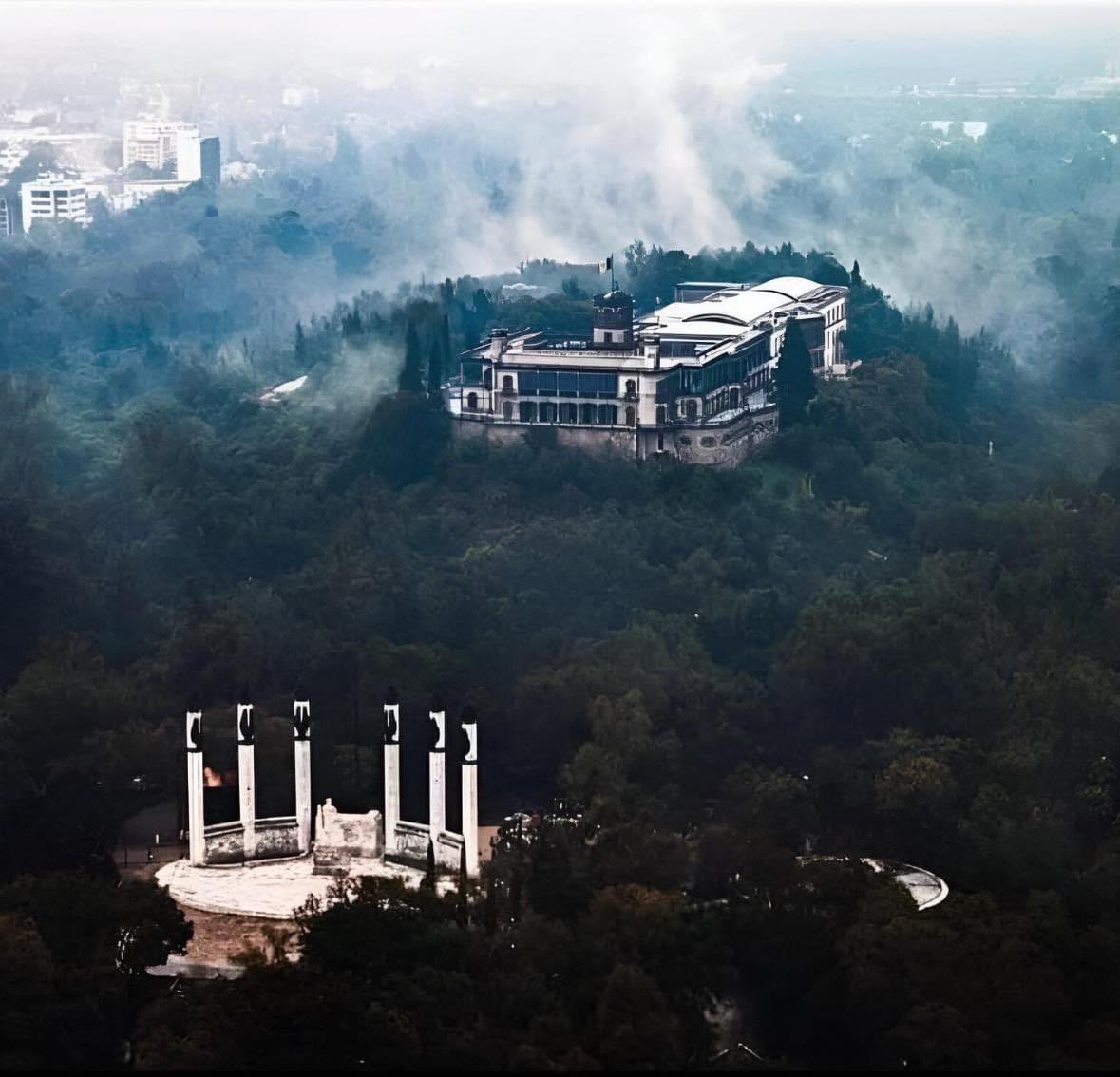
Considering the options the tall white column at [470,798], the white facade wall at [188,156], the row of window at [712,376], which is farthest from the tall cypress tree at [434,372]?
the white facade wall at [188,156]

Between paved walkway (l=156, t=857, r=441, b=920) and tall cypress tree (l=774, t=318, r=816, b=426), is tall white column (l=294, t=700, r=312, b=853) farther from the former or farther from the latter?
tall cypress tree (l=774, t=318, r=816, b=426)

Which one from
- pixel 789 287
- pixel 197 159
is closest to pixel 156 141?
pixel 197 159

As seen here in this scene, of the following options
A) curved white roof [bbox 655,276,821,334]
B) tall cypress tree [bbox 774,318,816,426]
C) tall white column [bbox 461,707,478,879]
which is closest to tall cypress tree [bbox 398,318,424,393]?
curved white roof [bbox 655,276,821,334]

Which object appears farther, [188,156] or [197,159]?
[197,159]

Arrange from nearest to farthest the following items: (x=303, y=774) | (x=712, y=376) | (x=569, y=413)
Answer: (x=303, y=774) < (x=569, y=413) < (x=712, y=376)

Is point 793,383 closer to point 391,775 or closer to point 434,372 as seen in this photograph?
point 434,372
